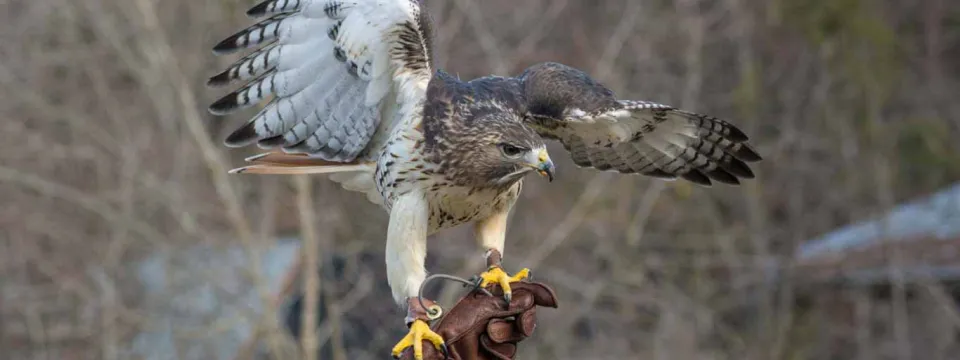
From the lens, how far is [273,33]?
4340 millimetres

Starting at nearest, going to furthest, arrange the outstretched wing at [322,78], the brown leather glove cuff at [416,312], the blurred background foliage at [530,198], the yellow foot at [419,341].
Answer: the yellow foot at [419,341], the brown leather glove cuff at [416,312], the outstretched wing at [322,78], the blurred background foliage at [530,198]

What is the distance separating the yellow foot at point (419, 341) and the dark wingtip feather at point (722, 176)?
1.67 metres

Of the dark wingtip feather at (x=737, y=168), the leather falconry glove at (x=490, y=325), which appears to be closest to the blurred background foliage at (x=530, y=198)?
the dark wingtip feather at (x=737, y=168)

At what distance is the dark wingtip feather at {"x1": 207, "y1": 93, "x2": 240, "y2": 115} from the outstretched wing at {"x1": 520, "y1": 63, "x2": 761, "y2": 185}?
3.46 feet

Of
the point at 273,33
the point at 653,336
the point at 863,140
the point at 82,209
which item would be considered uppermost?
the point at 273,33

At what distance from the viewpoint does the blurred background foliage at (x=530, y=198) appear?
817 cm

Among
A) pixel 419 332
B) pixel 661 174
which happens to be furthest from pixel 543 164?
pixel 661 174

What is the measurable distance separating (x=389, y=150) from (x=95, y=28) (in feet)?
16.8

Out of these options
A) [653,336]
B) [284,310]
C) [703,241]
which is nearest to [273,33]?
[284,310]

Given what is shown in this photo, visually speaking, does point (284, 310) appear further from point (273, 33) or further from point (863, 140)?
point (863, 140)

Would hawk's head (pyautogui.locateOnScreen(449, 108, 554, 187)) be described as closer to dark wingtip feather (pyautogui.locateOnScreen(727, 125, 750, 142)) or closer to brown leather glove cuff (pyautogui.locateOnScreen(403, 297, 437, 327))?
brown leather glove cuff (pyautogui.locateOnScreen(403, 297, 437, 327))

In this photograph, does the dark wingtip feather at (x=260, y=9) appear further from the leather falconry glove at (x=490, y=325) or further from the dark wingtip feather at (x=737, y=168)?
the dark wingtip feather at (x=737, y=168)

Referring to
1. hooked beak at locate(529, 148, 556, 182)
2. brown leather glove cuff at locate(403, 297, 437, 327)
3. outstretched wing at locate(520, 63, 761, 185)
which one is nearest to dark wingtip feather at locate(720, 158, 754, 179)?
outstretched wing at locate(520, 63, 761, 185)

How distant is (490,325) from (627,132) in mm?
1256
